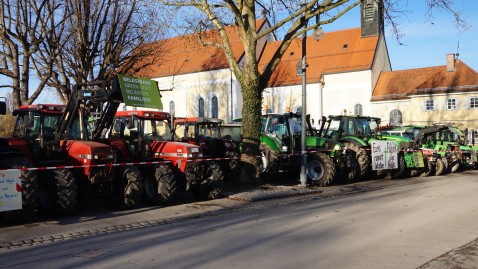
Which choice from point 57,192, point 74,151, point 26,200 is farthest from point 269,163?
point 26,200

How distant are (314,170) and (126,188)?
8.29 metres

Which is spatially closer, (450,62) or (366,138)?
(366,138)

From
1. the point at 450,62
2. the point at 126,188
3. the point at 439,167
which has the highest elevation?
the point at 450,62

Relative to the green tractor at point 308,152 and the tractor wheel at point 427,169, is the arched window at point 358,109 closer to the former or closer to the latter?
the tractor wheel at point 427,169

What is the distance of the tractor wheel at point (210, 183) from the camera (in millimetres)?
13070

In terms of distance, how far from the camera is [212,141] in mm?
17078

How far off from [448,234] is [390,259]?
2.34m

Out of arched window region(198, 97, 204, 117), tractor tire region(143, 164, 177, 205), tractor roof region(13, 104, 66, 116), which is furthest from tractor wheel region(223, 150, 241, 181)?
arched window region(198, 97, 204, 117)

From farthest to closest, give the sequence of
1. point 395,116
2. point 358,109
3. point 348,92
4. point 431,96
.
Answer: point 348,92 → point 358,109 → point 395,116 → point 431,96

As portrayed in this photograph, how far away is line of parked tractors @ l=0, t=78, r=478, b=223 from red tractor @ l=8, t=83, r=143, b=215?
0.02m

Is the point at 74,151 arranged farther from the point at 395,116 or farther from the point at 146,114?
the point at 395,116

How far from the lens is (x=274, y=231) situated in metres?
8.67

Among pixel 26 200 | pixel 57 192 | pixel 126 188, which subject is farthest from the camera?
pixel 126 188

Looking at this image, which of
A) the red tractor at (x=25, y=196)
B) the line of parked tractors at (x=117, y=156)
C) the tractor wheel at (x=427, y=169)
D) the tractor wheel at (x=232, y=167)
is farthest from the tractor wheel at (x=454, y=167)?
the red tractor at (x=25, y=196)
